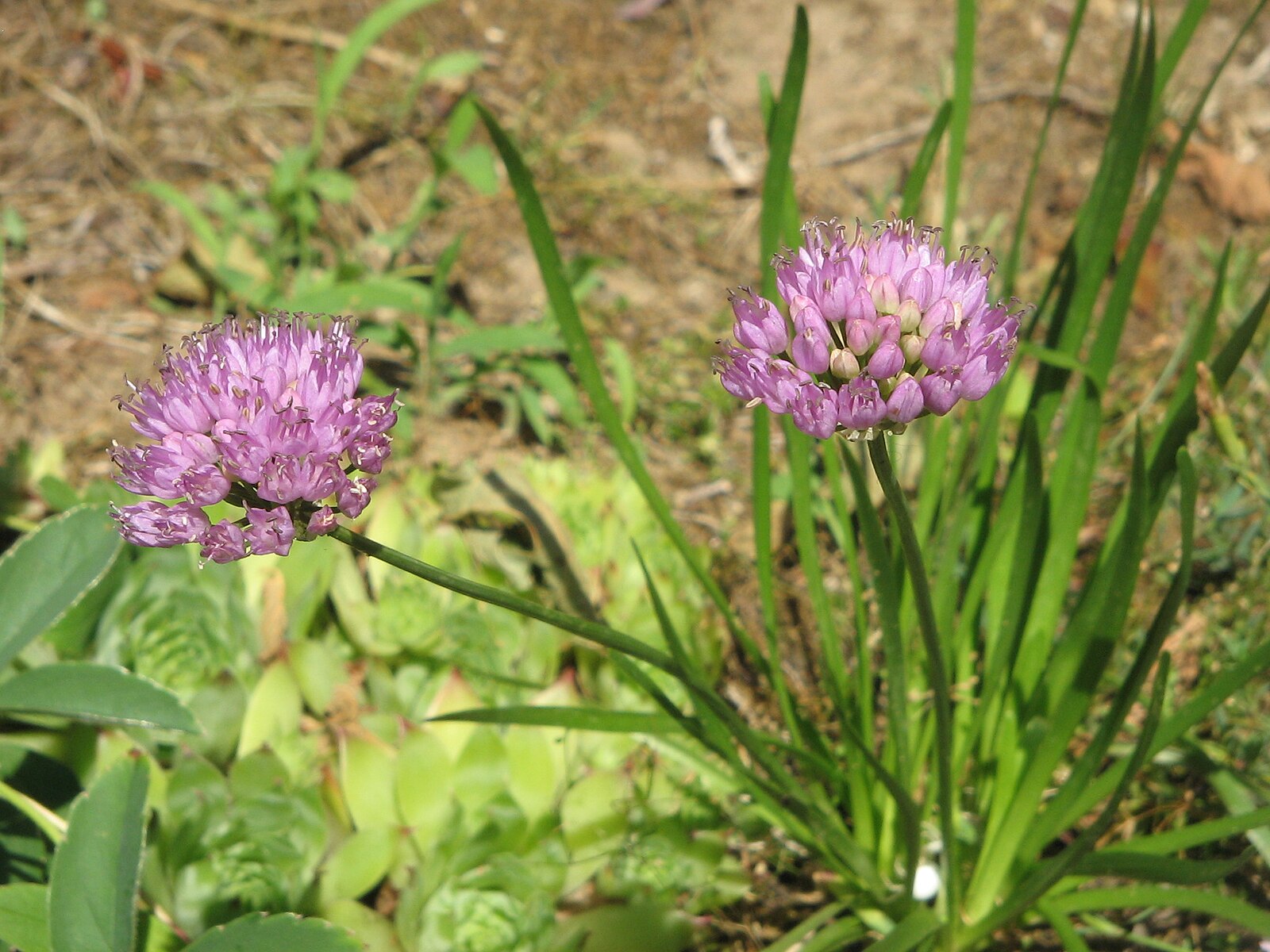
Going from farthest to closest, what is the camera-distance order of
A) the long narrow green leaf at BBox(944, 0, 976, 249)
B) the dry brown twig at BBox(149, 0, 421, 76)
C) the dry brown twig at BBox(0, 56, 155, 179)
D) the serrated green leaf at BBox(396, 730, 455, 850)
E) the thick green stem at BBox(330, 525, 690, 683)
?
the dry brown twig at BBox(149, 0, 421, 76), the dry brown twig at BBox(0, 56, 155, 179), the serrated green leaf at BBox(396, 730, 455, 850), the long narrow green leaf at BBox(944, 0, 976, 249), the thick green stem at BBox(330, 525, 690, 683)

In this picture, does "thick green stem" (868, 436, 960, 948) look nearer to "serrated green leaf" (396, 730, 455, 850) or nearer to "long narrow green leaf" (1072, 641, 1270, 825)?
"long narrow green leaf" (1072, 641, 1270, 825)

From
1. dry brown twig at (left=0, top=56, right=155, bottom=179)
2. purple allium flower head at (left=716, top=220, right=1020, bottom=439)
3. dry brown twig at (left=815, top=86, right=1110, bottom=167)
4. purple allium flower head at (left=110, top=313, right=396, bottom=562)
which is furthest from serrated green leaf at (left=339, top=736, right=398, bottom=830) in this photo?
dry brown twig at (left=815, top=86, right=1110, bottom=167)

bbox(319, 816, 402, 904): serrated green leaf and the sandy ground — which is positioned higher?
the sandy ground

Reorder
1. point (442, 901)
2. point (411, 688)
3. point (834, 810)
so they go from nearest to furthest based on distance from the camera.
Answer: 1. point (442, 901)
2. point (834, 810)
3. point (411, 688)

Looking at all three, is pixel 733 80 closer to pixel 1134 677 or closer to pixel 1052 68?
pixel 1052 68

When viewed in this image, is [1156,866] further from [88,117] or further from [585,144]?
[88,117]

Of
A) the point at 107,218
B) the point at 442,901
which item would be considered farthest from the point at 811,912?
the point at 107,218

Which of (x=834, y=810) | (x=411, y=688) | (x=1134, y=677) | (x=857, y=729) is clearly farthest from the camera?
(x=411, y=688)
